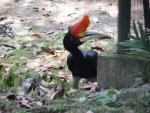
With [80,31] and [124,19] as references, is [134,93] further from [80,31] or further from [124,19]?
[80,31]

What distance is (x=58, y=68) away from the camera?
6.48 meters

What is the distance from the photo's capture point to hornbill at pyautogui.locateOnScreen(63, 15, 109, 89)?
18.2ft

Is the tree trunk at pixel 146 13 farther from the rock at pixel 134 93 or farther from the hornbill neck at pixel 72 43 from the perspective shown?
the rock at pixel 134 93

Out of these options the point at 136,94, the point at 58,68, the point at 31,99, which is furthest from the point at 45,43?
the point at 136,94

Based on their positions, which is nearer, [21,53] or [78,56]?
[78,56]

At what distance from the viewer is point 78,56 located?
570cm

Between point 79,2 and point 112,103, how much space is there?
6.24 meters

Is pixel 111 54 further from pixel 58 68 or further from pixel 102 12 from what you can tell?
pixel 102 12

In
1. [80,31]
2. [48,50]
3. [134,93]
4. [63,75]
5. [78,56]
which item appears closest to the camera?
[134,93]

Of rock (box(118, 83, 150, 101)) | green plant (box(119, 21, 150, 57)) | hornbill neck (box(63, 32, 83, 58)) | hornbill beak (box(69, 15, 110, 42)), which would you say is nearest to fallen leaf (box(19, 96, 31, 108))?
rock (box(118, 83, 150, 101))

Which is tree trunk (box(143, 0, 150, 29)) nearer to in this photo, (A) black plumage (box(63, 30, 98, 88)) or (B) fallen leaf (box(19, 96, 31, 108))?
(A) black plumage (box(63, 30, 98, 88))

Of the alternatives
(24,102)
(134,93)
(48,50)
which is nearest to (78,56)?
(48,50)

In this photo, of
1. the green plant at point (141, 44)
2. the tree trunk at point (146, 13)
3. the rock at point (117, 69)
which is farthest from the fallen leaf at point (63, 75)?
the green plant at point (141, 44)

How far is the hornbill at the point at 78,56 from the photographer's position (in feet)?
18.2
